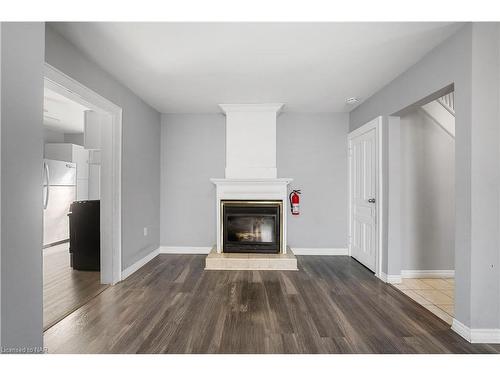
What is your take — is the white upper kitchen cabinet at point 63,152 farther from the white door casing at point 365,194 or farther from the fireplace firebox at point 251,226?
the white door casing at point 365,194

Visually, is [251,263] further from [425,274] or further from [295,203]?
[425,274]

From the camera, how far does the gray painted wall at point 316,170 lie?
15.3 ft

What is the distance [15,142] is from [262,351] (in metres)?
1.92

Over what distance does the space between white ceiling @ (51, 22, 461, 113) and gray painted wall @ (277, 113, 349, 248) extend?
90 cm

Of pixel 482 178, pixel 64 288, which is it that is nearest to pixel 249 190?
pixel 64 288

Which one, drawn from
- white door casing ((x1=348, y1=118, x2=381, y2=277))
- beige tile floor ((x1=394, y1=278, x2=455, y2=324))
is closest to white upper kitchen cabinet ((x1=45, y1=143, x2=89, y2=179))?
white door casing ((x1=348, y1=118, x2=381, y2=277))

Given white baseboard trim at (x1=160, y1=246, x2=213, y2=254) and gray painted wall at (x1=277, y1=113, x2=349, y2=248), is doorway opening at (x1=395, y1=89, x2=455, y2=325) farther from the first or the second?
white baseboard trim at (x1=160, y1=246, x2=213, y2=254)

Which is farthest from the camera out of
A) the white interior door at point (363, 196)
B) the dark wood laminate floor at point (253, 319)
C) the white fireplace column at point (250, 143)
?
the white fireplace column at point (250, 143)

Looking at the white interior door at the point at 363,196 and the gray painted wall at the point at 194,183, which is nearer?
the white interior door at the point at 363,196

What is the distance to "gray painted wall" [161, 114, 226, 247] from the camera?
4.71 meters

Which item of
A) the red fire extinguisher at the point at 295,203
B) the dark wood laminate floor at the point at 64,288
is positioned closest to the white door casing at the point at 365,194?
the red fire extinguisher at the point at 295,203

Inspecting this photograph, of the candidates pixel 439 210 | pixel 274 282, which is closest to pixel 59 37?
pixel 274 282

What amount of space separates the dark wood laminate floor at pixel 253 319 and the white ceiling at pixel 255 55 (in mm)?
2358

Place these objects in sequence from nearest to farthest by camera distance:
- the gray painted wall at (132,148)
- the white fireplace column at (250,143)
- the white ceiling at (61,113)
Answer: the gray painted wall at (132,148) → the white ceiling at (61,113) → the white fireplace column at (250,143)
